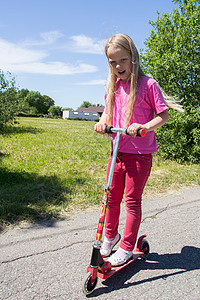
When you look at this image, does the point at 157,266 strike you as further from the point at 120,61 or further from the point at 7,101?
the point at 7,101

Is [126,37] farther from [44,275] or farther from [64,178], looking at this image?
[64,178]

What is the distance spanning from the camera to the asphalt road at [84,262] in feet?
6.56

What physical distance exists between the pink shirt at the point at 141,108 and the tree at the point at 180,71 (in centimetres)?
469

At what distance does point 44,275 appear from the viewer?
215 cm

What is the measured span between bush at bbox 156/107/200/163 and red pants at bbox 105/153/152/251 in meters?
4.77

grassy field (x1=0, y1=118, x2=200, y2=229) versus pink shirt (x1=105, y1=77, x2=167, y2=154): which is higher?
pink shirt (x1=105, y1=77, x2=167, y2=154)

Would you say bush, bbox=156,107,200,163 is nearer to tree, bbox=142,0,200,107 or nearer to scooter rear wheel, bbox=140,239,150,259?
tree, bbox=142,0,200,107

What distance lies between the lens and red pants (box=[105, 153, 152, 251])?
7.48 ft

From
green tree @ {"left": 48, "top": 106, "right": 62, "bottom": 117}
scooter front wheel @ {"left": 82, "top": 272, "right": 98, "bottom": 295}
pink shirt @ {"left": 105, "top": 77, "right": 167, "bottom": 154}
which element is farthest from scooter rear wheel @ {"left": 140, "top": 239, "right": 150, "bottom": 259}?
green tree @ {"left": 48, "top": 106, "right": 62, "bottom": 117}

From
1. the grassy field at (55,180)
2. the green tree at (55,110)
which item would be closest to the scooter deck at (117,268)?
the grassy field at (55,180)

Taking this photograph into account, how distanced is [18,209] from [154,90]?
2222 mm

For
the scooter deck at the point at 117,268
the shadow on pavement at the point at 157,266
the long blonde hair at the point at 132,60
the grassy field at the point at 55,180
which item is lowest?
the shadow on pavement at the point at 157,266

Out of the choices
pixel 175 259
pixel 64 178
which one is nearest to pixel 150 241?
pixel 175 259

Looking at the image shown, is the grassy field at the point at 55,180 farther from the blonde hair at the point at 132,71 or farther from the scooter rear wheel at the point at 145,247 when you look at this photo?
the blonde hair at the point at 132,71
